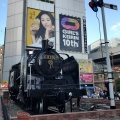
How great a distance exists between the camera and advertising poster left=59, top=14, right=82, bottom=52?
161 feet

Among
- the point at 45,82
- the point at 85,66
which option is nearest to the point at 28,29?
the point at 85,66

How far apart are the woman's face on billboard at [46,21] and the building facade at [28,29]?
180 cm

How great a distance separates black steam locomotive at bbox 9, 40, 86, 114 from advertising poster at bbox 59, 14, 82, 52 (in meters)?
37.7

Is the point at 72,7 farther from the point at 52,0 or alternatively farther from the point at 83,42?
the point at 83,42

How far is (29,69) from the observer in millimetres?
10109

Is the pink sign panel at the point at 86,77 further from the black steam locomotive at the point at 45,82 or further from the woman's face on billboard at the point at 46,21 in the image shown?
the black steam locomotive at the point at 45,82

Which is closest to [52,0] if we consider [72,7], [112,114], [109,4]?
[72,7]

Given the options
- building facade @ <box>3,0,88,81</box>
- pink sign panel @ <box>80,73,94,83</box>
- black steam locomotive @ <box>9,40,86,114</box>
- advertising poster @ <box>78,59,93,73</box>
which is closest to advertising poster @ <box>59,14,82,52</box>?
building facade @ <box>3,0,88,81</box>

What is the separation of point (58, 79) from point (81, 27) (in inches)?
1701

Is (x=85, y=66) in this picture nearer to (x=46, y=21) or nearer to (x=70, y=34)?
(x=70, y=34)

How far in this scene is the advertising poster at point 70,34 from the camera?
48.9m

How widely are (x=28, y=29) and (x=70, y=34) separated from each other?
1104 centimetres

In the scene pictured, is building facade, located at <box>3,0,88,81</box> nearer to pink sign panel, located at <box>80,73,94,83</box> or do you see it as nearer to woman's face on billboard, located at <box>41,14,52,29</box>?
woman's face on billboard, located at <box>41,14,52,29</box>

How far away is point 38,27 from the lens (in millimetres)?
46281
